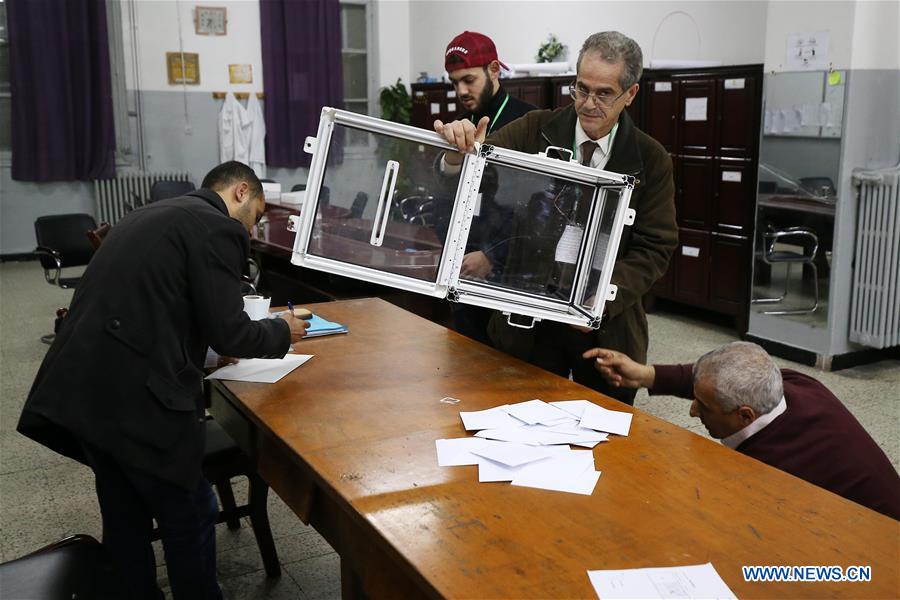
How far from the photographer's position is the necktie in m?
2.34

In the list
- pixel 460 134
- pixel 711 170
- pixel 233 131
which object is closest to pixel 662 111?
pixel 711 170

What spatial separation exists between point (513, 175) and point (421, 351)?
62 cm

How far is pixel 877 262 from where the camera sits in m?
Result: 4.75

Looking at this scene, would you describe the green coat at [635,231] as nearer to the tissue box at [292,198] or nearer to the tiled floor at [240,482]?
the tiled floor at [240,482]

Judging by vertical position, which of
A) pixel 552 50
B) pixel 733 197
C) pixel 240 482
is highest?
pixel 552 50

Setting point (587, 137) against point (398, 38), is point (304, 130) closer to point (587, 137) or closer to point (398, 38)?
point (398, 38)

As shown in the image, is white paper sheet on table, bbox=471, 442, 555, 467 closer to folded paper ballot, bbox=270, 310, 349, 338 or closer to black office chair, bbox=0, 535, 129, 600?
black office chair, bbox=0, 535, 129, 600

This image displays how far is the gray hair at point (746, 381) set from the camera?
1.85 metres

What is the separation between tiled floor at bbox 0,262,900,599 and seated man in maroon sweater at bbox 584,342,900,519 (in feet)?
4.52

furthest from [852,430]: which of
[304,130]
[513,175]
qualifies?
[304,130]

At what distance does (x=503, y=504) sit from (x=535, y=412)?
1.48 ft

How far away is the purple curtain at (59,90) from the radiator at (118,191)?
16 cm

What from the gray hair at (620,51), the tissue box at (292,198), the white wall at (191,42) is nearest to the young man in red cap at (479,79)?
the gray hair at (620,51)

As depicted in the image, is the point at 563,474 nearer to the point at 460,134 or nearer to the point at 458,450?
the point at 458,450
